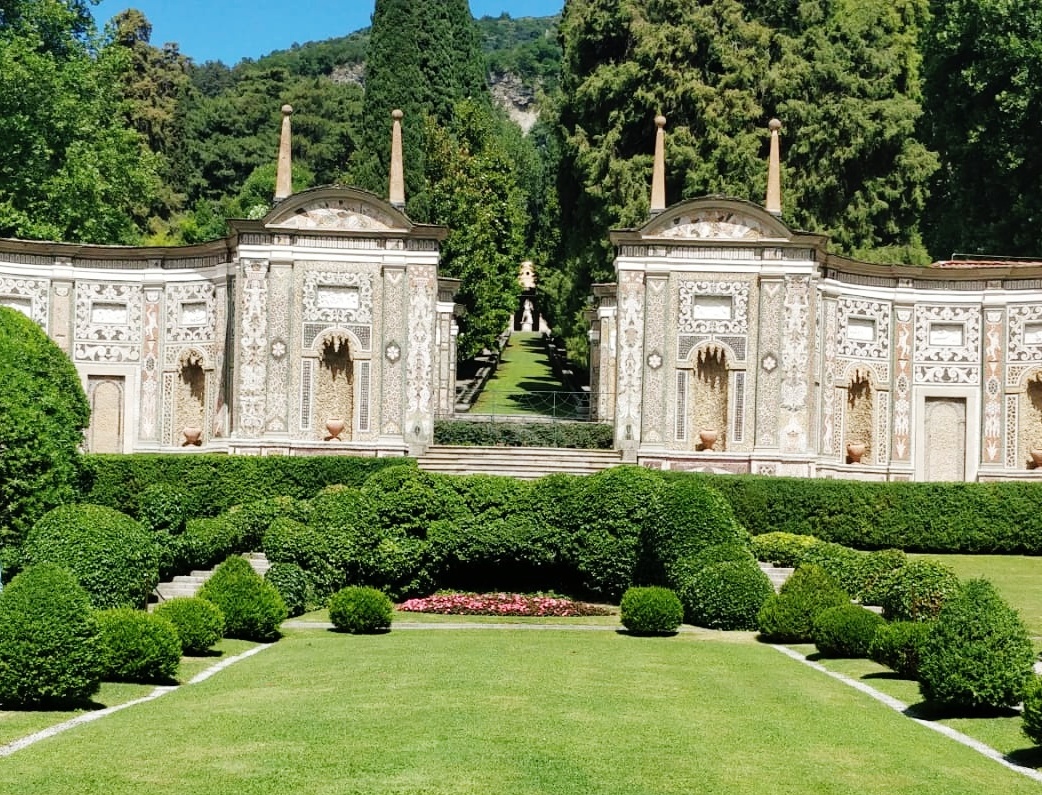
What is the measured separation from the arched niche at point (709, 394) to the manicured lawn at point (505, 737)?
19.5 meters

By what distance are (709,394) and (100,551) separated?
2033 cm

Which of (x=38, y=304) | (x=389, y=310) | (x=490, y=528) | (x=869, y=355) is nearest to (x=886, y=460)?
(x=869, y=355)

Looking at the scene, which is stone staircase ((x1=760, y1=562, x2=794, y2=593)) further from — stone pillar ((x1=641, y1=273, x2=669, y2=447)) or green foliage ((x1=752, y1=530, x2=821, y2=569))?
stone pillar ((x1=641, y1=273, x2=669, y2=447))

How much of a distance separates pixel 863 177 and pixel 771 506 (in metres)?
24.0

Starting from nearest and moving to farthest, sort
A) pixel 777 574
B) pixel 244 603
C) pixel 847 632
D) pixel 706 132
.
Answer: pixel 847 632, pixel 244 603, pixel 777 574, pixel 706 132

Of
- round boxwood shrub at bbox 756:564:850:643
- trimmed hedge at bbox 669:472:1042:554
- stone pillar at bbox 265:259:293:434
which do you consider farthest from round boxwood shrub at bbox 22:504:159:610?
stone pillar at bbox 265:259:293:434

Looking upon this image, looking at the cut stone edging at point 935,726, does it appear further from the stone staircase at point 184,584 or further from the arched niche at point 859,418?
the arched niche at point 859,418

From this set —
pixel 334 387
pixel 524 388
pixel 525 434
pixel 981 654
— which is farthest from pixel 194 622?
pixel 524 388

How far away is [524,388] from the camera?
207 ft

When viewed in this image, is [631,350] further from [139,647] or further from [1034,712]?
[1034,712]

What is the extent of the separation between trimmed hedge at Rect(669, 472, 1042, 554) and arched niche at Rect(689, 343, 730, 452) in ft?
15.5

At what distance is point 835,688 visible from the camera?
65.3 ft

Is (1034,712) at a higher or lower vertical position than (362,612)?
higher

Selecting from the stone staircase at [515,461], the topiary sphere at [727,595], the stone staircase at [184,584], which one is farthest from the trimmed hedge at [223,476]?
the topiary sphere at [727,595]
